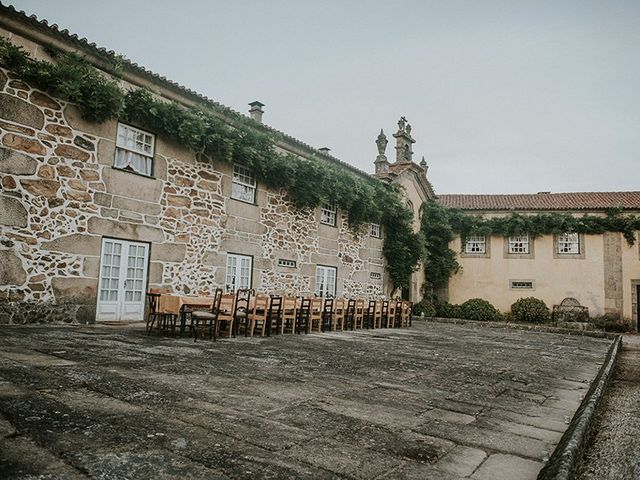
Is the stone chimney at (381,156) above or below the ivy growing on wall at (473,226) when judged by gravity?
above

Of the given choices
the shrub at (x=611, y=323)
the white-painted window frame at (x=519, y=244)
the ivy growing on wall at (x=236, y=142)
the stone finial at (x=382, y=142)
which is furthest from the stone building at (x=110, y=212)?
the shrub at (x=611, y=323)

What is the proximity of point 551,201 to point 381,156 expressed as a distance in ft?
31.0

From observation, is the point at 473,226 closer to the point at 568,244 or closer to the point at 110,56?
the point at 568,244

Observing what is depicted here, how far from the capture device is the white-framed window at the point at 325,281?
1444 centimetres

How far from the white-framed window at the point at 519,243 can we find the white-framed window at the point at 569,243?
146 cm

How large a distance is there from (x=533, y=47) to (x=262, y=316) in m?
10.2

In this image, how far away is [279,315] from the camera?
9344 millimetres

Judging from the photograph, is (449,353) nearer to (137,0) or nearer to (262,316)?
(262,316)

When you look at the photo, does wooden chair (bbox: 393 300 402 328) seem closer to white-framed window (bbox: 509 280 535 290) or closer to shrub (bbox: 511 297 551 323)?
shrub (bbox: 511 297 551 323)

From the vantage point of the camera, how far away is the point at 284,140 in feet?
43.1

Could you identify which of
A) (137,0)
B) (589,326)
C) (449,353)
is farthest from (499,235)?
(137,0)

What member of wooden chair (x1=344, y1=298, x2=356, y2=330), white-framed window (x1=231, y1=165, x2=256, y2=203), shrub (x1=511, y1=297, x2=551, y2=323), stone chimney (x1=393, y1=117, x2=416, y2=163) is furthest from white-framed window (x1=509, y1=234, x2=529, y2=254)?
white-framed window (x1=231, y1=165, x2=256, y2=203)

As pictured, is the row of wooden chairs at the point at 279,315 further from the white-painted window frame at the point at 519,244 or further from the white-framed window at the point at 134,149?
the white-painted window frame at the point at 519,244

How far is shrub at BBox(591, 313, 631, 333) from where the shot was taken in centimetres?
1881
